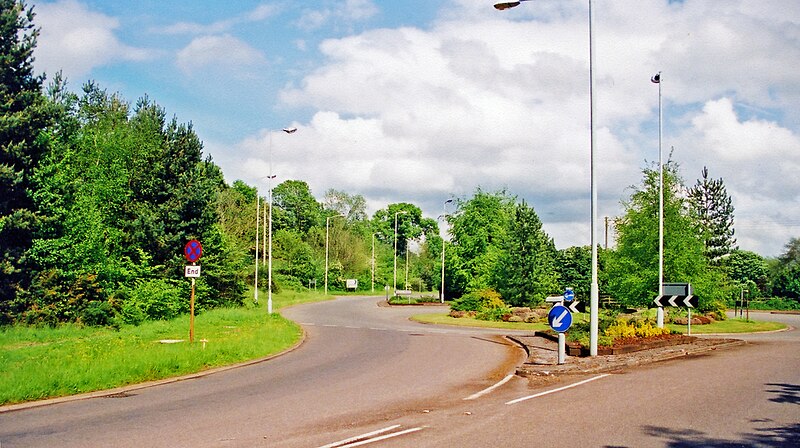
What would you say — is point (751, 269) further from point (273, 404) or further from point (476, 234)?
point (273, 404)

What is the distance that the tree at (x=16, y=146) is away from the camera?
32.0m

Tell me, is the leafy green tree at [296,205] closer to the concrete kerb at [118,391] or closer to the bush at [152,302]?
the bush at [152,302]

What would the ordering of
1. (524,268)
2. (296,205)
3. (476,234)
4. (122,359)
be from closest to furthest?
(122,359)
(524,268)
(476,234)
(296,205)

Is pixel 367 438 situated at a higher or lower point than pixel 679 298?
lower

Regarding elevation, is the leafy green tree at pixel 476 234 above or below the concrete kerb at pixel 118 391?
above

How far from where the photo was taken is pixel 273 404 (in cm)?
1160

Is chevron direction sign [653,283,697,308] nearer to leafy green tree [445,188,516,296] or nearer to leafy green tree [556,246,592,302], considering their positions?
leafy green tree [445,188,516,296]

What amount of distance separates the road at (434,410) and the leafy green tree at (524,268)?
35.9m

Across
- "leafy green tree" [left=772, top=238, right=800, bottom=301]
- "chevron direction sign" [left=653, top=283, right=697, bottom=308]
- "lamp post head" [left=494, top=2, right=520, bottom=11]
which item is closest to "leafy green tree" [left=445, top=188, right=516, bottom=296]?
"chevron direction sign" [left=653, top=283, right=697, bottom=308]

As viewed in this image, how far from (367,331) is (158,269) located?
53.9ft

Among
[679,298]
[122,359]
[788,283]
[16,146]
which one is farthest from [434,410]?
[788,283]

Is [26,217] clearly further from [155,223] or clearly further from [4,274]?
[155,223]

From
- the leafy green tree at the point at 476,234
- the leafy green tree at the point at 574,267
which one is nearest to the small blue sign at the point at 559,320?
the leafy green tree at the point at 476,234

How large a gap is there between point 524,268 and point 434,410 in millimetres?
44051
